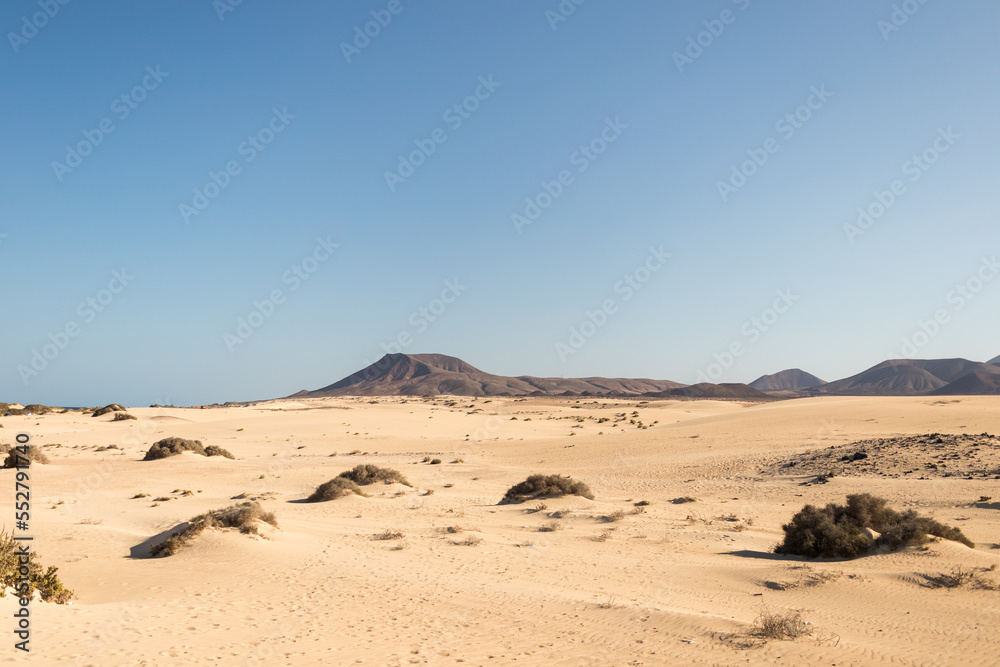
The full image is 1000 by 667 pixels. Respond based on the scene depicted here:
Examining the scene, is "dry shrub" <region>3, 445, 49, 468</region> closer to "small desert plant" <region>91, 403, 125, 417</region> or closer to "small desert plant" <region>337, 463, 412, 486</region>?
"small desert plant" <region>337, 463, 412, 486</region>

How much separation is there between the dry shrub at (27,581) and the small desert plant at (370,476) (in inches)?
536

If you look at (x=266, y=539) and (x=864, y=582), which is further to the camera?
(x=266, y=539)

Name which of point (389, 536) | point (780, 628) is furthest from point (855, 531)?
point (389, 536)

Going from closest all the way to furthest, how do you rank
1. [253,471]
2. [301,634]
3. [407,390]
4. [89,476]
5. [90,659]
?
[90,659] < [301,634] < [89,476] < [253,471] < [407,390]

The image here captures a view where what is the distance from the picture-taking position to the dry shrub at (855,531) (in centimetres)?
1263

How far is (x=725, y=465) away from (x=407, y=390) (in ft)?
442

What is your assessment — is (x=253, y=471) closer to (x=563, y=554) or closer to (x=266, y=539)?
(x=266, y=539)

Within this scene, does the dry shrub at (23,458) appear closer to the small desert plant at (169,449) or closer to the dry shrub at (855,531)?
the small desert plant at (169,449)

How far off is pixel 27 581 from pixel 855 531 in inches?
607

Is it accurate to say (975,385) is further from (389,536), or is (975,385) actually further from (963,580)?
(389,536)

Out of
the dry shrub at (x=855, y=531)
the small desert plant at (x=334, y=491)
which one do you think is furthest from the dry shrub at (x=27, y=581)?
the dry shrub at (x=855, y=531)

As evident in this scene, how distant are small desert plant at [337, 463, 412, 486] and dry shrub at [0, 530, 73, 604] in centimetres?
1362

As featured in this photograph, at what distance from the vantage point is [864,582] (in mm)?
10719

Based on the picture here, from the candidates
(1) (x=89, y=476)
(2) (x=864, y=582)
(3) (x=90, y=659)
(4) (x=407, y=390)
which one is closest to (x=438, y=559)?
(3) (x=90, y=659)
